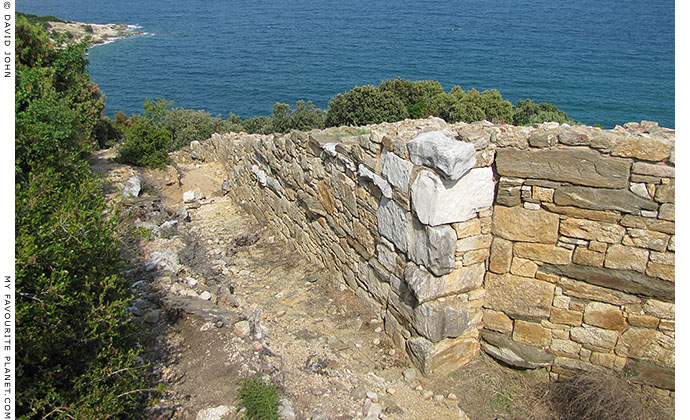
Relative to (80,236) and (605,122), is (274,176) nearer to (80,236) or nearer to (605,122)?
(80,236)

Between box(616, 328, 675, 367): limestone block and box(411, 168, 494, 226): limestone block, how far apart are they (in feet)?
6.46

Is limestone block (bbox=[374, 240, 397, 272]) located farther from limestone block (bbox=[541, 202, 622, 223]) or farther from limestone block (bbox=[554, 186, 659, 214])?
limestone block (bbox=[554, 186, 659, 214])

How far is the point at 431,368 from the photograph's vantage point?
18.2ft

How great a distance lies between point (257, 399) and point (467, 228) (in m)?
2.76

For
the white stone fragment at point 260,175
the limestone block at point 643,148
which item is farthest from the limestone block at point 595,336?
the white stone fragment at point 260,175

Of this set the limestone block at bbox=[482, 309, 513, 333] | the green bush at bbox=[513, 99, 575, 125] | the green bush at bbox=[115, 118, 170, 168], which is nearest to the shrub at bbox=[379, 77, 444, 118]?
the green bush at bbox=[513, 99, 575, 125]

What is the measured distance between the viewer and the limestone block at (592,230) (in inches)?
182

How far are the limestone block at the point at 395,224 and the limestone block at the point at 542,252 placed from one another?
1.19 m

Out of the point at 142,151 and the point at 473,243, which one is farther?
the point at 142,151

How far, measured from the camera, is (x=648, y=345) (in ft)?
16.0

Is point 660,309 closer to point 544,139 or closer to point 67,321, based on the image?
point 544,139

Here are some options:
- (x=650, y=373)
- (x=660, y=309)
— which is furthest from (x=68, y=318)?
(x=650, y=373)

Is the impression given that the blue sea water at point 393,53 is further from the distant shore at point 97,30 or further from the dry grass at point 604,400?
the dry grass at point 604,400

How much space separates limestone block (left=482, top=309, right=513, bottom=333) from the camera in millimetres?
5531
